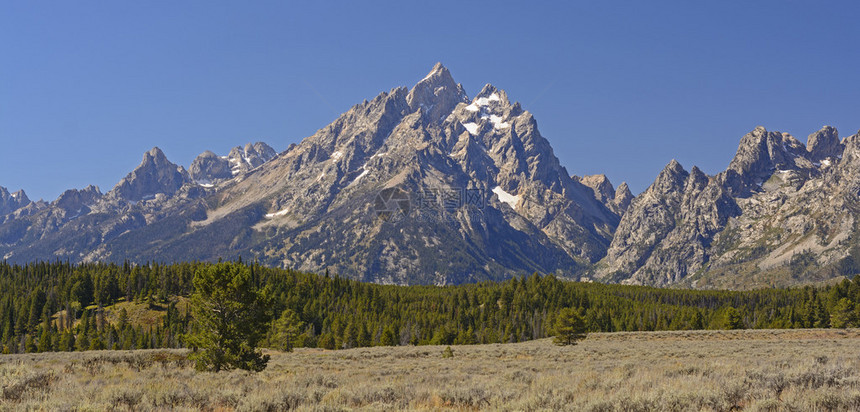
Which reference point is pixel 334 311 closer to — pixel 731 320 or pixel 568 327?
pixel 568 327

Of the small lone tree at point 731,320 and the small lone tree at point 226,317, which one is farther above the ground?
the small lone tree at point 226,317

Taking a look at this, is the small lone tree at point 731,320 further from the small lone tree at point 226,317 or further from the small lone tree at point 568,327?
the small lone tree at point 226,317

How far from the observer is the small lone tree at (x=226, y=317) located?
29.7 m

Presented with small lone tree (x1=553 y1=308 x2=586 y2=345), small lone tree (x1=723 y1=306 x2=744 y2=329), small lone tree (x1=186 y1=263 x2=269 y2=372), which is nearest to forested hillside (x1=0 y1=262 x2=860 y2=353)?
small lone tree (x1=723 y1=306 x2=744 y2=329)

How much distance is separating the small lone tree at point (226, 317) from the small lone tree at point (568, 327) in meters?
51.7

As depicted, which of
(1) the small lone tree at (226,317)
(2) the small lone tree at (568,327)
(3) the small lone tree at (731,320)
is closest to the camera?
(1) the small lone tree at (226,317)

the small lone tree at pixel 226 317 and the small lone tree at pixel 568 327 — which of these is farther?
the small lone tree at pixel 568 327

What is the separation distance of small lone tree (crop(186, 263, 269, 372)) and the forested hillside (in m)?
62.2

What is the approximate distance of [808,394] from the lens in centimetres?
1262

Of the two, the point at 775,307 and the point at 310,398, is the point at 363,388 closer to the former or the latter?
the point at 310,398

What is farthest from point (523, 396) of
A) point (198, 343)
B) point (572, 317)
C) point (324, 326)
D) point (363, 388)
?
point (324, 326)

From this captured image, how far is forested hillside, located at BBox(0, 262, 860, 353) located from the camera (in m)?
116

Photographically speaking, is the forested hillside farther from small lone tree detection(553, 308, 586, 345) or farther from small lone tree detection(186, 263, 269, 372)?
small lone tree detection(186, 263, 269, 372)

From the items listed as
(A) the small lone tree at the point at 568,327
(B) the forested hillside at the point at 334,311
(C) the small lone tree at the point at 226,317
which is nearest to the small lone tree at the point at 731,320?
(B) the forested hillside at the point at 334,311
